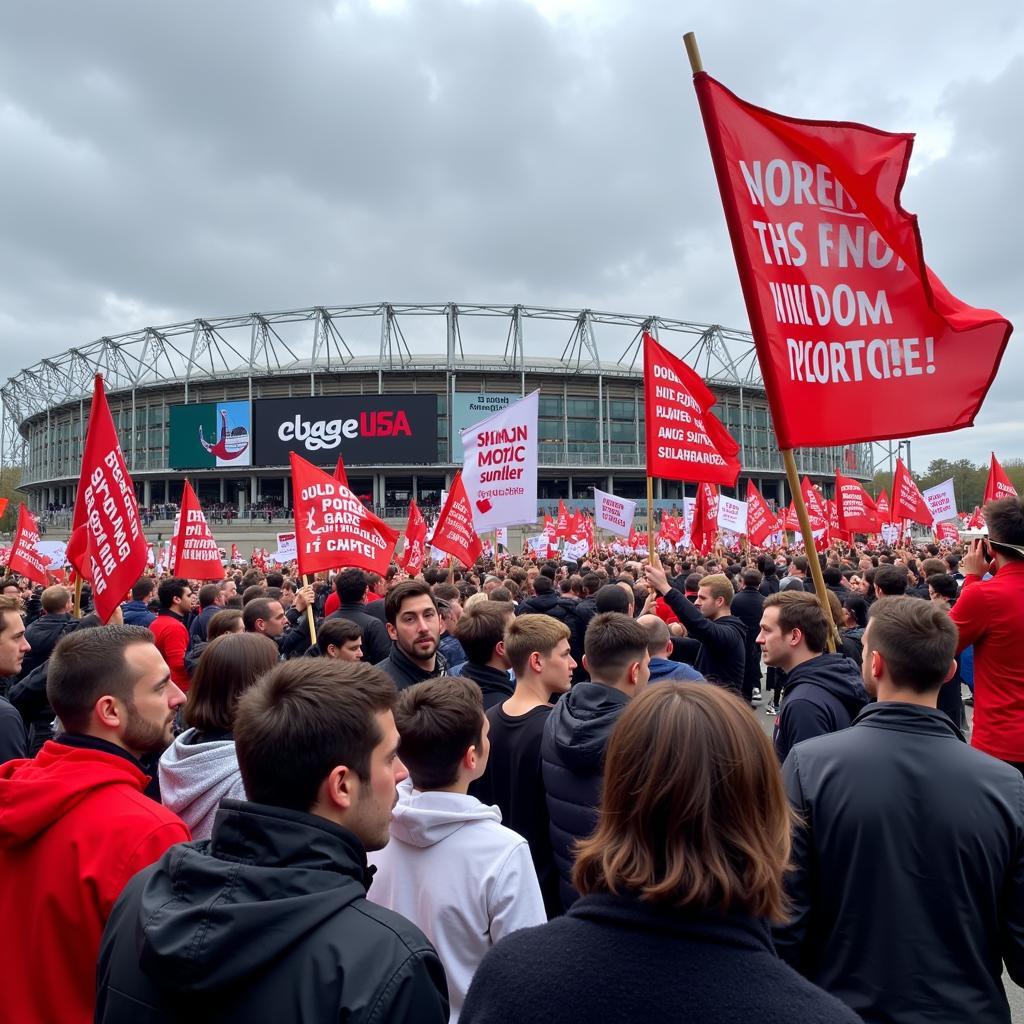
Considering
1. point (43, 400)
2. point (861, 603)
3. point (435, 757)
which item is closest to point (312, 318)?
point (43, 400)

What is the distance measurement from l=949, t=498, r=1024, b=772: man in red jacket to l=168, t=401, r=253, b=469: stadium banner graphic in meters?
57.2

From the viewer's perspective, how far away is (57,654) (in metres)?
2.66

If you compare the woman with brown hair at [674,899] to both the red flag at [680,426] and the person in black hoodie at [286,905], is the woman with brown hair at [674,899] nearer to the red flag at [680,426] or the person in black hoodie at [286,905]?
the person in black hoodie at [286,905]

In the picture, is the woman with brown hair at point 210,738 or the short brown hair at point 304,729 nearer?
the short brown hair at point 304,729

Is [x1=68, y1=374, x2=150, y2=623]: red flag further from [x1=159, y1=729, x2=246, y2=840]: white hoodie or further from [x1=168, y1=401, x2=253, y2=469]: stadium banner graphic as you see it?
[x1=168, y1=401, x2=253, y2=469]: stadium banner graphic

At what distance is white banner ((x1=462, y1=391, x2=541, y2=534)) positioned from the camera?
34.2 ft

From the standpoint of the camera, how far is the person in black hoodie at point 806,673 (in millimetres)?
3367

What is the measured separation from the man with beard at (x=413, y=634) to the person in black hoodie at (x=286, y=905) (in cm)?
315

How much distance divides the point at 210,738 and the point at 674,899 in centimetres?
218

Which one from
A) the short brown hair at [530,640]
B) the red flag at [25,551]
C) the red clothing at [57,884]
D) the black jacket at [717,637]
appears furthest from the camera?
the red flag at [25,551]

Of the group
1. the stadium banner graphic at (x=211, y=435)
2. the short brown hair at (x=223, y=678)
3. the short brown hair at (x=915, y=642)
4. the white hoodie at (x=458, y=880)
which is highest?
the stadium banner graphic at (x=211, y=435)

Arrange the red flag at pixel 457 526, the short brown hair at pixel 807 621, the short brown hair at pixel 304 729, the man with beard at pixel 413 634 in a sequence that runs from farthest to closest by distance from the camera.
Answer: the red flag at pixel 457 526, the man with beard at pixel 413 634, the short brown hair at pixel 807 621, the short brown hair at pixel 304 729

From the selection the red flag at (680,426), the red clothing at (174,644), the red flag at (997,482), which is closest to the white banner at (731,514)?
the red flag at (997,482)

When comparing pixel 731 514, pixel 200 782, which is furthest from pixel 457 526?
pixel 731 514
